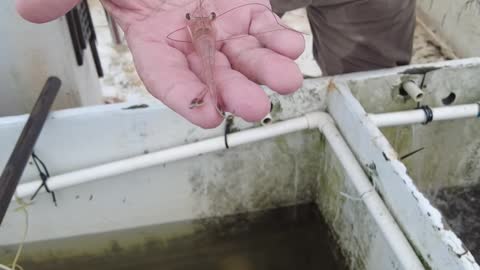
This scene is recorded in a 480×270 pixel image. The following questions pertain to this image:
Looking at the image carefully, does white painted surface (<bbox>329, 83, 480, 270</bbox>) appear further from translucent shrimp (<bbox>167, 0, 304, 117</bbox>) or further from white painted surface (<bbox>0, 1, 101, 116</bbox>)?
white painted surface (<bbox>0, 1, 101, 116</bbox>)

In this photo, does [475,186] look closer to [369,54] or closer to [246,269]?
[369,54]

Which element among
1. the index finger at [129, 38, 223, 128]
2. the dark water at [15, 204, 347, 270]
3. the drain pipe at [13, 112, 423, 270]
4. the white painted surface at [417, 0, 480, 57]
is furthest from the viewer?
the white painted surface at [417, 0, 480, 57]

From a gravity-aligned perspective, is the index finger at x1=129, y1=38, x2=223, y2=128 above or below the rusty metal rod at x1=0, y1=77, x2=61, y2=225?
above

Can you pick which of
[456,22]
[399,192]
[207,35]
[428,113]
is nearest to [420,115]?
[428,113]

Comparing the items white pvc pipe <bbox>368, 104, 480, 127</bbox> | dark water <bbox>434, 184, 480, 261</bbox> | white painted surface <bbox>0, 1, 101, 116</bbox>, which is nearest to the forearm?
white painted surface <bbox>0, 1, 101, 116</bbox>

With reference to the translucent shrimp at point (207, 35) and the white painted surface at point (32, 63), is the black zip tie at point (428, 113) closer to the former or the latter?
the translucent shrimp at point (207, 35)
